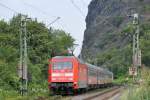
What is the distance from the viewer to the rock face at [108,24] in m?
145

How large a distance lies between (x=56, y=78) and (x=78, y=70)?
1933 mm

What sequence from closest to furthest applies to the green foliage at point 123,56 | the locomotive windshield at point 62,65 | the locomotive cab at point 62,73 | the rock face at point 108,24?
the locomotive cab at point 62,73 → the locomotive windshield at point 62,65 → the green foliage at point 123,56 → the rock face at point 108,24

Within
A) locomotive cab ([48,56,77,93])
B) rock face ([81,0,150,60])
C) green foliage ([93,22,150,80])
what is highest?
rock face ([81,0,150,60])

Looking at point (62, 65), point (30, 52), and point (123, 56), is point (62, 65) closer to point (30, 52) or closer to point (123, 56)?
point (30, 52)

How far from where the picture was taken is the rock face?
14500 centimetres

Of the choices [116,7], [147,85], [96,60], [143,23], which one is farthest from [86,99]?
[116,7]

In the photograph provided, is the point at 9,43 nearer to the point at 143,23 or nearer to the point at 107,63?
the point at 107,63

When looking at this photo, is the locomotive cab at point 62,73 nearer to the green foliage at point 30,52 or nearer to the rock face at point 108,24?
the green foliage at point 30,52

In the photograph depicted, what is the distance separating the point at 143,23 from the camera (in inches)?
5212

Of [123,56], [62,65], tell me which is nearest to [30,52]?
[62,65]

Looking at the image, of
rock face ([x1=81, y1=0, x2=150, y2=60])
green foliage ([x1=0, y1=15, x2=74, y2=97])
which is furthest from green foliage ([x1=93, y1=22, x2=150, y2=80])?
green foliage ([x1=0, y1=15, x2=74, y2=97])

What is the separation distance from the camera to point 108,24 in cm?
15075

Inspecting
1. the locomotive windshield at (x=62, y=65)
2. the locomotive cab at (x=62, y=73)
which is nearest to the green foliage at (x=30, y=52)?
the locomotive cab at (x=62, y=73)

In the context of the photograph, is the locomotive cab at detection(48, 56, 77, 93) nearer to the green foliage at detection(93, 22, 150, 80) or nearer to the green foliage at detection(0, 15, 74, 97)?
the green foliage at detection(0, 15, 74, 97)
